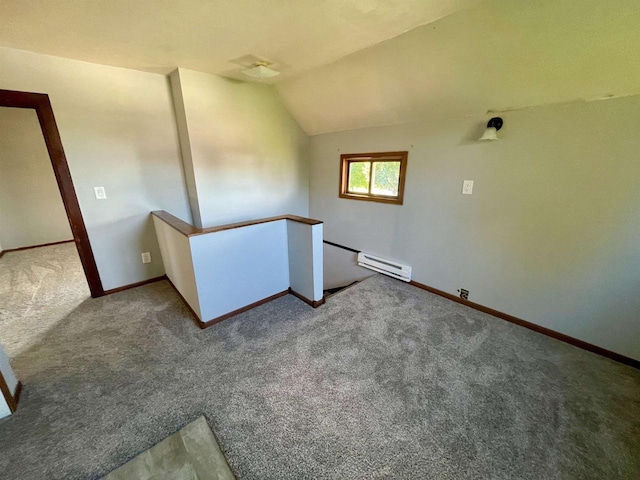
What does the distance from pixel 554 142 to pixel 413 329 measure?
6.02 ft

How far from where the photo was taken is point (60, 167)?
2203 millimetres

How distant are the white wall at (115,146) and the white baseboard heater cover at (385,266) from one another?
238cm

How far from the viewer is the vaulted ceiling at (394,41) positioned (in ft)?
4.58

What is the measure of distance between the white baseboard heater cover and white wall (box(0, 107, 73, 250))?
17.3 ft

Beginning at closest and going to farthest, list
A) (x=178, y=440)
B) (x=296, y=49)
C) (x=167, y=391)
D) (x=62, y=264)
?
(x=178, y=440)
(x=167, y=391)
(x=296, y=49)
(x=62, y=264)

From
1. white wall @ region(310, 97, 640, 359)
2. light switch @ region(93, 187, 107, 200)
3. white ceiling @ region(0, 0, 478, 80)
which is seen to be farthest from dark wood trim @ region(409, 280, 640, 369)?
light switch @ region(93, 187, 107, 200)

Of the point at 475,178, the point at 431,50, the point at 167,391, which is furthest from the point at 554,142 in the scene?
the point at 167,391

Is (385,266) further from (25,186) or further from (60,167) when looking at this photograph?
(25,186)

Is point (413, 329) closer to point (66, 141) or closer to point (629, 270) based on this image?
point (629, 270)

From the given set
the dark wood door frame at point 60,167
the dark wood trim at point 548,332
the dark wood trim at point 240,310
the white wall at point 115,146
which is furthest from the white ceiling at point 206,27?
the dark wood trim at point 548,332

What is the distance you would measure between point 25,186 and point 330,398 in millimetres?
5637

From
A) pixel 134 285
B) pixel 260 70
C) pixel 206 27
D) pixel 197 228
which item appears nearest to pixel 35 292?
pixel 134 285

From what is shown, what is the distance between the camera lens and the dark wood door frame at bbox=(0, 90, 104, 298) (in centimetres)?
199

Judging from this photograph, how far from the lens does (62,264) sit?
11.3ft
